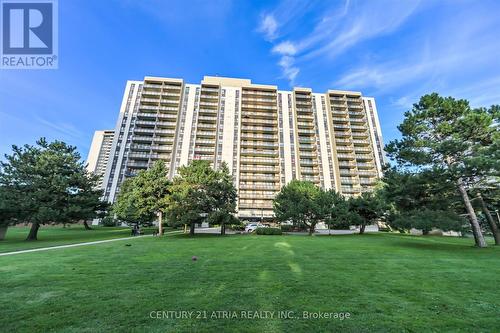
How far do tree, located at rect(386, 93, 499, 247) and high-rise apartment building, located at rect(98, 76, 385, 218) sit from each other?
4923cm

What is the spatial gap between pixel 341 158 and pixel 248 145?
29.0 meters

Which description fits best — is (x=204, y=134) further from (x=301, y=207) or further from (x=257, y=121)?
(x=301, y=207)

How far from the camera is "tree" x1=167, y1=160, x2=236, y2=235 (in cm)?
2633

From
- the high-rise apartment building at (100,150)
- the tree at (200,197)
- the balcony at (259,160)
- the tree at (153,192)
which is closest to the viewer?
the tree at (200,197)

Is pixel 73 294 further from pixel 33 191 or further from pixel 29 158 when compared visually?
pixel 29 158

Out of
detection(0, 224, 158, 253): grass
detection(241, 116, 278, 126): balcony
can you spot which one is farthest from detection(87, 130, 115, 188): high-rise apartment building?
detection(0, 224, 158, 253): grass

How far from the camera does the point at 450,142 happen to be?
15.4 m

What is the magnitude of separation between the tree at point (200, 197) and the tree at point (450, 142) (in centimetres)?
1789

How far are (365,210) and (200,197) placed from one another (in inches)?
974

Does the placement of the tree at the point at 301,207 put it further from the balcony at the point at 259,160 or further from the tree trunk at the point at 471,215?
the balcony at the point at 259,160

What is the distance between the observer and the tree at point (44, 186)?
23.4 meters

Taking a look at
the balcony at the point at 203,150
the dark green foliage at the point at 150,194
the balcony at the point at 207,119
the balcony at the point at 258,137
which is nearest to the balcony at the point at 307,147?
the balcony at the point at 258,137

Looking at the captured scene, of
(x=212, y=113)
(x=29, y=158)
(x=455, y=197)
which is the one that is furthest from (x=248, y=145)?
(x=455, y=197)

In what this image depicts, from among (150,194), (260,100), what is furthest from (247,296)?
(260,100)
